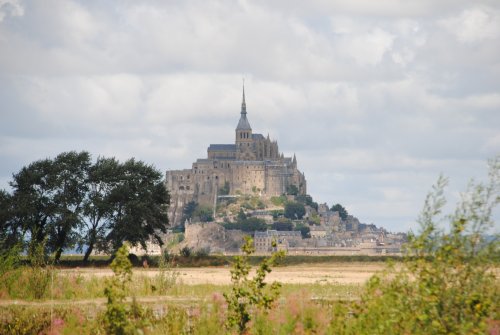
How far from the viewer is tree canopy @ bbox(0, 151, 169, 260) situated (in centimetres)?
5888

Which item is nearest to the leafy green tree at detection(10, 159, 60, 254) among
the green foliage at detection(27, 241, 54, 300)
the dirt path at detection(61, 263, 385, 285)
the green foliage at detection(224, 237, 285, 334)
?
the dirt path at detection(61, 263, 385, 285)

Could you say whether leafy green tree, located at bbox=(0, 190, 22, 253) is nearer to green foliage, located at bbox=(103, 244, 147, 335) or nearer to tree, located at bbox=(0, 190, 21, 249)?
tree, located at bbox=(0, 190, 21, 249)

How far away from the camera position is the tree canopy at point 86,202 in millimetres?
58875

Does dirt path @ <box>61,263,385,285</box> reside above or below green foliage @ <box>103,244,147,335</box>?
above

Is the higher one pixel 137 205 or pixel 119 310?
pixel 137 205

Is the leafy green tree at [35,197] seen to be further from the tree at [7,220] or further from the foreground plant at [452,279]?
the foreground plant at [452,279]

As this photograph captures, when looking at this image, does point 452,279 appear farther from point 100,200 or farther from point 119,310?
point 100,200

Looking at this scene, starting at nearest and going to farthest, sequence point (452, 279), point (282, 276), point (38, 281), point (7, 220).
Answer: point (452, 279) → point (38, 281) → point (282, 276) → point (7, 220)

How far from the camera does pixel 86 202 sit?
6212 centimetres

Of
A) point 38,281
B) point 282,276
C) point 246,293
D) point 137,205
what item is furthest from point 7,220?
→ point 246,293

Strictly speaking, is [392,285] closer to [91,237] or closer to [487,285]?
[487,285]

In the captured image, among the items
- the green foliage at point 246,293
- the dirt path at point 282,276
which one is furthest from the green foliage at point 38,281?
the green foliage at point 246,293

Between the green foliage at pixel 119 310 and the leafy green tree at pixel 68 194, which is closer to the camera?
the green foliage at pixel 119 310

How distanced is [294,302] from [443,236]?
4.38m
